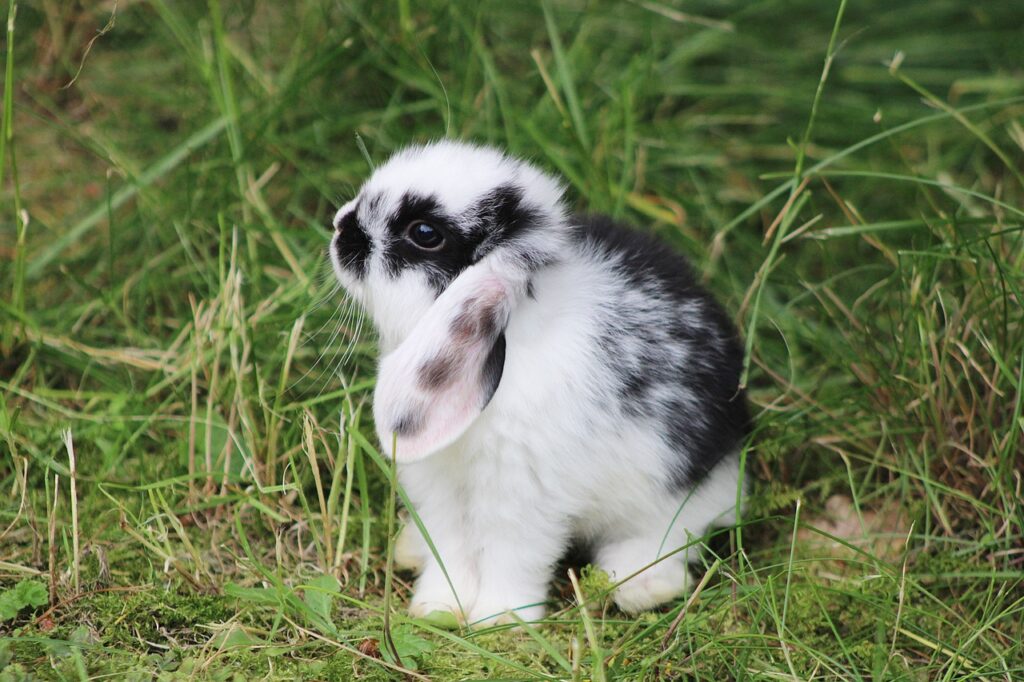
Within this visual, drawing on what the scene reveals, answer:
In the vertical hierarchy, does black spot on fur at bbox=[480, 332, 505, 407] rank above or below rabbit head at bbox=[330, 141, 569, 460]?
below

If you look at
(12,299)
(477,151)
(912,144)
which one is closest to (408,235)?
(477,151)

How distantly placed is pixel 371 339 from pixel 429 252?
3.69 feet

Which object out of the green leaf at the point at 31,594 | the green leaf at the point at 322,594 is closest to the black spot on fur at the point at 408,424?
the green leaf at the point at 322,594

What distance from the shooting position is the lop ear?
107 inches

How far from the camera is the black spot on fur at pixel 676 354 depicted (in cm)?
303

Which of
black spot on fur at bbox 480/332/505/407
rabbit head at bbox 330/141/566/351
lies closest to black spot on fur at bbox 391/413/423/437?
black spot on fur at bbox 480/332/505/407

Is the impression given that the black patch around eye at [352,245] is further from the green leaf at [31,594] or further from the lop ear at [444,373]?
the green leaf at [31,594]

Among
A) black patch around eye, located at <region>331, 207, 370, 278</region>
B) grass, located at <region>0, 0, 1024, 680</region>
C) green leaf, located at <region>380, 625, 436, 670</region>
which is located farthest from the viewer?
black patch around eye, located at <region>331, 207, 370, 278</region>

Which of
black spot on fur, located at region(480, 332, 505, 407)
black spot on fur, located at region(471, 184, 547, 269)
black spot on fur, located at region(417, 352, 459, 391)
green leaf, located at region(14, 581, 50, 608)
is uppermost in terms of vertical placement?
black spot on fur, located at region(471, 184, 547, 269)

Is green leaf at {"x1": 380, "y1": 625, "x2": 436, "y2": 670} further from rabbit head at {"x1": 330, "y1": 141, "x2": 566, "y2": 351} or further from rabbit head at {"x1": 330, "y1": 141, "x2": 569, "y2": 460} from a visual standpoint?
rabbit head at {"x1": 330, "y1": 141, "x2": 566, "y2": 351}

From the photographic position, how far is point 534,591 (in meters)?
3.13

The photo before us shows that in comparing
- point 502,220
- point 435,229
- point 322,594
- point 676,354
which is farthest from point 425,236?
point 322,594

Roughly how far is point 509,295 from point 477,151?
19.4 inches

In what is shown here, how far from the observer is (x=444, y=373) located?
273 centimetres
